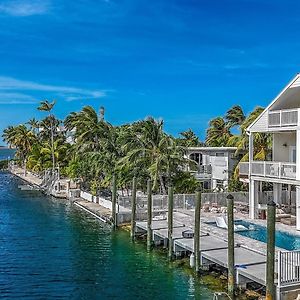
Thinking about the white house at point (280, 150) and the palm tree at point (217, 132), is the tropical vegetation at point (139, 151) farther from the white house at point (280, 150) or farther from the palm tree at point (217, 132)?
the white house at point (280, 150)

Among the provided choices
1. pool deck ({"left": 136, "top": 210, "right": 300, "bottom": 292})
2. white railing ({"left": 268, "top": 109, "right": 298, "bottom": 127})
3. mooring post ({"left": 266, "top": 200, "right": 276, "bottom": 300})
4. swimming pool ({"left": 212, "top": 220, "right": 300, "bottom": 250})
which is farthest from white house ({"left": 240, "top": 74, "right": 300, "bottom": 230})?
mooring post ({"left": 266, "top": 200, "right": 276, "bottom": 300})

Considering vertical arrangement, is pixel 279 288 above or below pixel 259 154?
below

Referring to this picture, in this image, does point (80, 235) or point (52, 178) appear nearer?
point (80, 235)

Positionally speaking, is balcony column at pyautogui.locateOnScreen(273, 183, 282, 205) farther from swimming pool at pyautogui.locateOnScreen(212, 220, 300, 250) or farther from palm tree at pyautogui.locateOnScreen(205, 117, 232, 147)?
palm tree at pyautogui.locateOnScreen(205, 117, 232, 147)

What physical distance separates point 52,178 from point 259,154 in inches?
1311

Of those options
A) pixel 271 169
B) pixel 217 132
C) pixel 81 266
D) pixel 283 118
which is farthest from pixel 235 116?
pixel 81 266

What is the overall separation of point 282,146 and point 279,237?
8.61m

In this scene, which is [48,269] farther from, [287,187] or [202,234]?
[287,187]

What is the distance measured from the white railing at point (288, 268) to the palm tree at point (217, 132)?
48.6 meters

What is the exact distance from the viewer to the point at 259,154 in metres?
36.7

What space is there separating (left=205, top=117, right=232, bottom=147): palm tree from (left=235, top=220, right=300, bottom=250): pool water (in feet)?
120

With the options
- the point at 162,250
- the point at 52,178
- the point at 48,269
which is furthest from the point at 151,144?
the point at 52,178

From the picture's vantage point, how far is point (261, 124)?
2962 centimetres

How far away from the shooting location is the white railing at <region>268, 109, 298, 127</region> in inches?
1042
